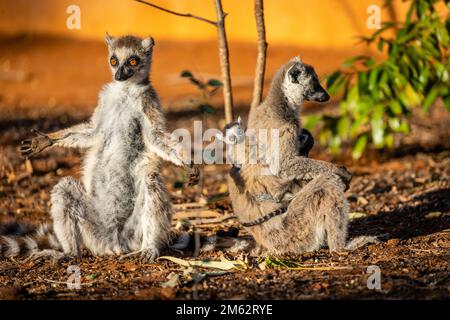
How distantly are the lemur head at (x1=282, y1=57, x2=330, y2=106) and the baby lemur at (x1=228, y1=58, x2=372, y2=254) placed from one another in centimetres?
14

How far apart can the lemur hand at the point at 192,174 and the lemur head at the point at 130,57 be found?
940 millimetres

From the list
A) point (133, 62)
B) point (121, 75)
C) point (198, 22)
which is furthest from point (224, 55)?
point (198, 22)

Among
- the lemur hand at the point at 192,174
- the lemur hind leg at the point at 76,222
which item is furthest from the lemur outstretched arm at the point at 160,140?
the lemur hind leg at the point at 76,222

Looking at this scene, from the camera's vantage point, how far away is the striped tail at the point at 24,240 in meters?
5.89

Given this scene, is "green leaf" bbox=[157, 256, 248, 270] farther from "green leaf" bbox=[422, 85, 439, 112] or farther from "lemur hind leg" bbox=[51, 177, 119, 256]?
"green leaf" bbox=[422, 85, 439, 112]

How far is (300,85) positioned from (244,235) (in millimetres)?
1431

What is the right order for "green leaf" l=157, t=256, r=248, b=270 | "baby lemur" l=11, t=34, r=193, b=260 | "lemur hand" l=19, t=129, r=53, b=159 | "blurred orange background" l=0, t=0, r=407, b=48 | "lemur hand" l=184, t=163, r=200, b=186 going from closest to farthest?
"green leaf" l=157, t=256, r=248, b=270
"lemur hand" l=184, t=163, r=200, b=186
"baby lemur" l=11, t=34, r=193, b=260
"lemur hand" l=19, t=129, r=53, b=159
"blurred orange background" l=0, t=0, r=407, b=48

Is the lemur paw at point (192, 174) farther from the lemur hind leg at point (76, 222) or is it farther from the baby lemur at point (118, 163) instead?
the lemur hind leg at point (76, 222)

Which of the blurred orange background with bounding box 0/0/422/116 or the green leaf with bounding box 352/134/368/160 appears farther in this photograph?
the blurred orange background with bounding box 0/0/422/116

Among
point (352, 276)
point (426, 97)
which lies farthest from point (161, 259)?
point (426, 97)

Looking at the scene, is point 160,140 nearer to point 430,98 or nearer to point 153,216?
point 153,216

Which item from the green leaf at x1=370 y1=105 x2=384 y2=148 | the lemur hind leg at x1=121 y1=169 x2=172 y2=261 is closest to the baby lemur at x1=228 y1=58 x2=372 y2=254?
the lemur hind leg at x1=121 y1=169 x2=172 y2=261

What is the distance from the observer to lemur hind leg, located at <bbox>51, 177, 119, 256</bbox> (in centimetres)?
580

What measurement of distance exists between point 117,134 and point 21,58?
13.8 meters
